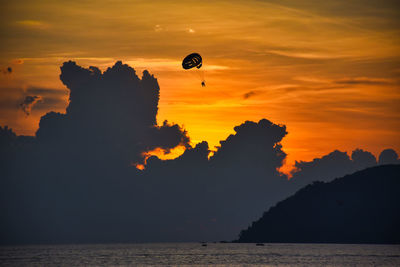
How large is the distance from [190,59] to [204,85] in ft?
72.0

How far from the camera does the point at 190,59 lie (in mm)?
147750

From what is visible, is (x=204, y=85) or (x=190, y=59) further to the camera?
(x=190, y=59)

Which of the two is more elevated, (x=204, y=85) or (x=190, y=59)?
(x=190, y=59)

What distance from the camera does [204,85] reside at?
127 m
